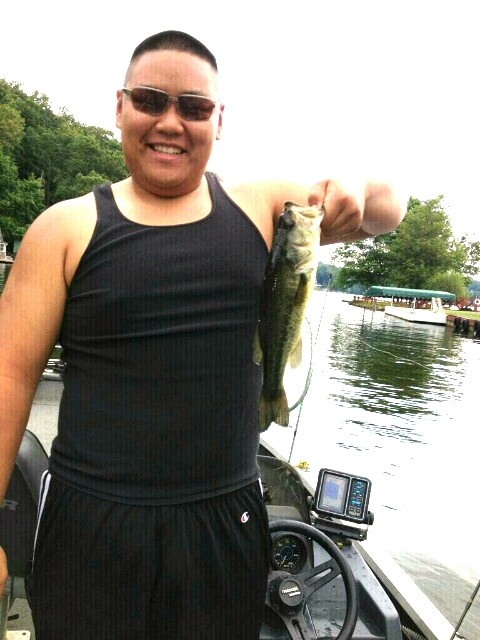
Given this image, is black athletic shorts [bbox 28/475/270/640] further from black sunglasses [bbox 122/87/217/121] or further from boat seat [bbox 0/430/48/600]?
black sunglasses [bbox 122/87/217/121]

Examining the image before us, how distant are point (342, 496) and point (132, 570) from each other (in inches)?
96.3

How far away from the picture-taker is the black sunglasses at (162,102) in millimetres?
1723

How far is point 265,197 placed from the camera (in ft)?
6.42

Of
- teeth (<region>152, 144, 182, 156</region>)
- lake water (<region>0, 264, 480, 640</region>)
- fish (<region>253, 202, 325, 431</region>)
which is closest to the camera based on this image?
fish (<region>253, 202, 325, 431</region>)

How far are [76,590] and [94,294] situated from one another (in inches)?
32.7

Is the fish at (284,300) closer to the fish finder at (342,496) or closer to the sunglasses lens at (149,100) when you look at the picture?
the sunglasses lens at (149,100)

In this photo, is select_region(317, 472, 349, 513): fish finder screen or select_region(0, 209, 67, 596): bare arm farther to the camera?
select_region(317, 472, 349, 513): fish finder screen

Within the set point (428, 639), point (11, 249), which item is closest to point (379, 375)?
point (428, 639)

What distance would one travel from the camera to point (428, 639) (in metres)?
3.64

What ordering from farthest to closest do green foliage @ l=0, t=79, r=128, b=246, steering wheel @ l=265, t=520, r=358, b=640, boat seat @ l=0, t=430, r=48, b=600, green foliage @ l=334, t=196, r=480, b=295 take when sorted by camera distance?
green foliage @ l=334, t=196, r=480, b=295
green foliage @ l=0, t=79, r=128, b=246
steering wheel @ l=265, t=520, r=358, b=640
boat seat @ l=0, t=430, r=48, b=600

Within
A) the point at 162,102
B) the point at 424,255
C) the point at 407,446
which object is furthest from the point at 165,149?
the point at 424,255

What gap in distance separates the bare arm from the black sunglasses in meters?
0.40

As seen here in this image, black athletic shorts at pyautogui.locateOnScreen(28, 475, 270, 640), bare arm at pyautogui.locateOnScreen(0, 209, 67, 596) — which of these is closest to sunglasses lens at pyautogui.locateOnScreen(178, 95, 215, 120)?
bare arm at pyautogui.locateOnScreen(0, 209, 67, 596)

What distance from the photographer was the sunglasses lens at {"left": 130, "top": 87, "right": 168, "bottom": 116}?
5.65 feet
